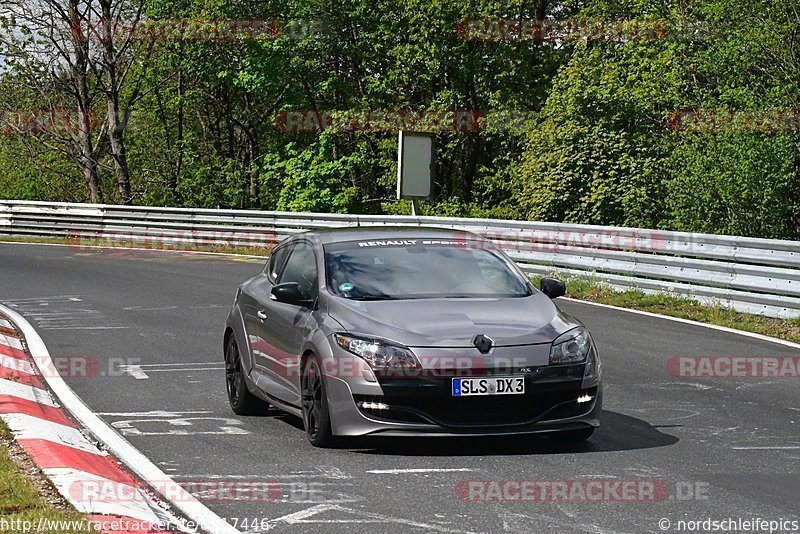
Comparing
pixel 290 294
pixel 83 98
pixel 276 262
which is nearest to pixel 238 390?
pixel 276 262

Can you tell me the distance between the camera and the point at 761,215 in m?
23.9

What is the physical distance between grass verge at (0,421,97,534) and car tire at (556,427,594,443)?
3.33 metres

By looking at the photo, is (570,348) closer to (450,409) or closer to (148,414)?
(450,409)

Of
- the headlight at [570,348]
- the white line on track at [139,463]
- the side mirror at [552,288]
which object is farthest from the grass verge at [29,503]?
the side mirror at [552,288]

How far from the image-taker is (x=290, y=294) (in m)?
9.12

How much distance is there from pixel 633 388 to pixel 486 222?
37.8 feet

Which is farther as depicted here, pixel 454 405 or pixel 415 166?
pixel 415 166

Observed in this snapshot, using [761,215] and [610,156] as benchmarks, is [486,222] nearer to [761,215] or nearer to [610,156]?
[761,215]

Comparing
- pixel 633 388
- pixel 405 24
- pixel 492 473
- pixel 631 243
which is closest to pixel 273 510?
pixel 492 473

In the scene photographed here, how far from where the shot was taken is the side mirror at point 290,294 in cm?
911

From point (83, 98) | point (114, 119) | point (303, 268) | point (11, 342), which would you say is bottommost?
point (11, 342)

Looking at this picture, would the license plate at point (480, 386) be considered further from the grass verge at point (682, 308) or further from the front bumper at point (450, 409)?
the grass verge at point (682, 308)

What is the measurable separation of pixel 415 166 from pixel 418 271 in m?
15.8

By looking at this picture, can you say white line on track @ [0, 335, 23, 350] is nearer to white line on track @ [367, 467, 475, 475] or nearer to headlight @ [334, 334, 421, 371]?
headlight @ [334, 334, 421, 371]
